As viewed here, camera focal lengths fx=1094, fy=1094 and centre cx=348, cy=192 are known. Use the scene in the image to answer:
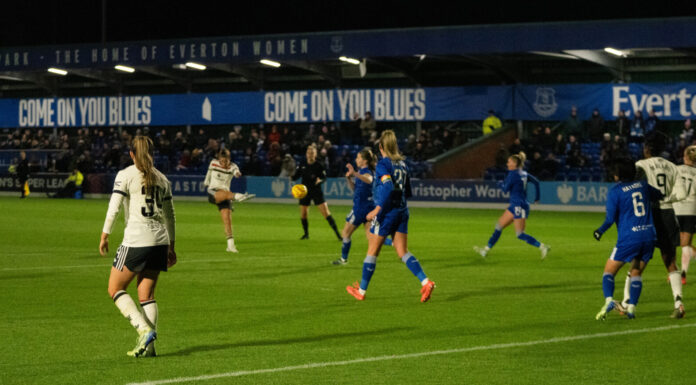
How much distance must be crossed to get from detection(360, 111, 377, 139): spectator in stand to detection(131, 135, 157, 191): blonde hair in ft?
113

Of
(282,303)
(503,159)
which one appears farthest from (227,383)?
(503,159)

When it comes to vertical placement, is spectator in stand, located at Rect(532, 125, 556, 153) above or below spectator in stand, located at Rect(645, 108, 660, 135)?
below

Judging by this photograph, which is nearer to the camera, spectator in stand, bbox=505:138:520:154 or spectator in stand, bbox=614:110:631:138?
spectator in stand, bbox=614:110:631:138

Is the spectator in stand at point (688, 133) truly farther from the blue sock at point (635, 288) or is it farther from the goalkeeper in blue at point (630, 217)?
the goalkeeper in blue at point (630, 217)

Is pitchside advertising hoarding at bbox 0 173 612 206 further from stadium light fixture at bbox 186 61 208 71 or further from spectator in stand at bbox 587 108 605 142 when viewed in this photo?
stadium light fixture at bbox 186 61 208 71

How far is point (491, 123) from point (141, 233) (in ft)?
111

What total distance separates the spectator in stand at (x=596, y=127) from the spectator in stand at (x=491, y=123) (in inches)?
160

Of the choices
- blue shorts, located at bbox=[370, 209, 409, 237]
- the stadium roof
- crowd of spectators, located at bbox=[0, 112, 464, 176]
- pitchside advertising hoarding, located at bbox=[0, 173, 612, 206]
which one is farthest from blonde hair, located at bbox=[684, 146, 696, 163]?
crowd of spectators, located at bbox=[0, 112, 464, 176]

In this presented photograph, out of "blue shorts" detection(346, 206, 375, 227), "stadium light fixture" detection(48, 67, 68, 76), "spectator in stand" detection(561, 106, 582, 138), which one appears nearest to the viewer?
"blue shorts" detection(346, 206, 375, 227)

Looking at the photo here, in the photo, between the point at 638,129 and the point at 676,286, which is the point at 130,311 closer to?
the point at 676,286

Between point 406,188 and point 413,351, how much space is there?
4.01m

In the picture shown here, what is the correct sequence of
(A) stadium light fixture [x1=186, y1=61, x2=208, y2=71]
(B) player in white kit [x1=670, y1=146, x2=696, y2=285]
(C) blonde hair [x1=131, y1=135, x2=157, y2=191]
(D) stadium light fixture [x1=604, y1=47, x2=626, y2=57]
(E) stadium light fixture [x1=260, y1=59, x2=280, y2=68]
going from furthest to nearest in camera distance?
(A) stadium light fixture [x1=186, y1=61, x2=208, y2=71] → (E) stadium light fixture [x1=260, y1=59, x2=280, y2=68] → (D) stadium light fixture [x1=604, y1=47, x2=626, y2=57] → (B) player in white kit [x1=670, y1=146, x2=696, y2=285] → (C) blonde hair [x1=131, y1=135, x2=157, y2=191]

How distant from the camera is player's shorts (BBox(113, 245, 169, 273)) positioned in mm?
9781

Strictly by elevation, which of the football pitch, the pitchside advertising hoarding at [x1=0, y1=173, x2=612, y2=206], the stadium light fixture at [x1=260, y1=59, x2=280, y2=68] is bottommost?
the football pitch
